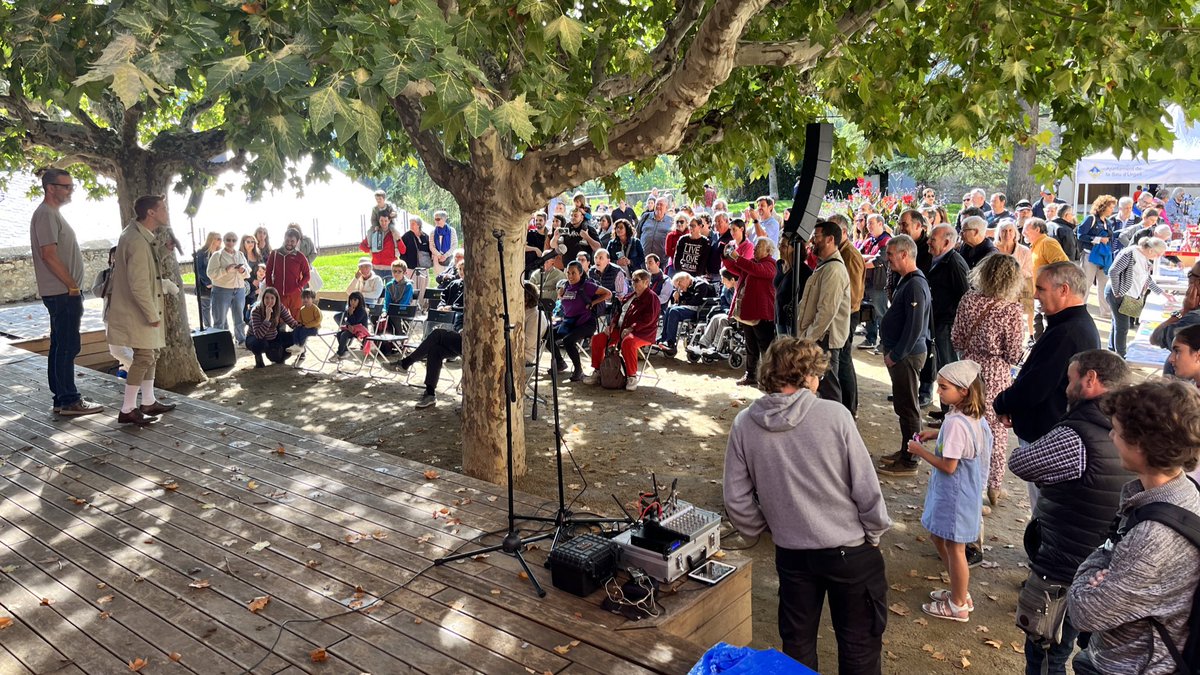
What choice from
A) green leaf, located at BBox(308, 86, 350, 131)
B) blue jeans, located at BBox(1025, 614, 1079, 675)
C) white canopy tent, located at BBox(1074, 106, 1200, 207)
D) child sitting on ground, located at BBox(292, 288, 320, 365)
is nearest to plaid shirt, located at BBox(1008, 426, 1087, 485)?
blue jeans, located at BBox(1025, 614, 1079, 675)

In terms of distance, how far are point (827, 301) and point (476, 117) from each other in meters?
3.96

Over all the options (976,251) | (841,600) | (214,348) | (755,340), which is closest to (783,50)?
(841,600)

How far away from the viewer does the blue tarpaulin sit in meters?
2.61

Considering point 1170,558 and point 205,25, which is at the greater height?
point 205,25

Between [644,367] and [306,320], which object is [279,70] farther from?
[306,320]

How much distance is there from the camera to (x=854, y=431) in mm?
3090

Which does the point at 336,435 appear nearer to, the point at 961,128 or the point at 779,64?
the point at 779,64

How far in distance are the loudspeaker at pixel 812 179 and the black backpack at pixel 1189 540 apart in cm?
401

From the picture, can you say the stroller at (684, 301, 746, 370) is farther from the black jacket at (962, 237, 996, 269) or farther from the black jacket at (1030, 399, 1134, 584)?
the black jacket at (1030, 399, 1134, 584)

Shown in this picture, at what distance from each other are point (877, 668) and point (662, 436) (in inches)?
184

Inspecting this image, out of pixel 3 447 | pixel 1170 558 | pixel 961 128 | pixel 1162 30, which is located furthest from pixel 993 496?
pixel 3 447

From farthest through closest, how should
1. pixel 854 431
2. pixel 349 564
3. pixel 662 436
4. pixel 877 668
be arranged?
1. pixel 662 436
2. pixel 349 564
3. pixel 877 668
4. pixel 854 431

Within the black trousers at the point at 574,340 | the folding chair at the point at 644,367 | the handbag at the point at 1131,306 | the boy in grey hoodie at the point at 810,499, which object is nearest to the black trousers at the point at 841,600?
the boy in grey hoodie at the point at 810,499

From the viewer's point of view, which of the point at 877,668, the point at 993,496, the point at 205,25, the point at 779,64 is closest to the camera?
the point at 877,668
